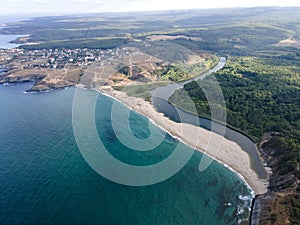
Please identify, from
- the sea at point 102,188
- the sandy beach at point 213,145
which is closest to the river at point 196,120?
the sandy beach at point 213,145

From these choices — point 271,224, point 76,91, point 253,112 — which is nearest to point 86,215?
point 271,224

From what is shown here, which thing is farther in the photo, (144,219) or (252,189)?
(252,189)

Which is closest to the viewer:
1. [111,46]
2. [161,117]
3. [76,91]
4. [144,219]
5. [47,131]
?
[144,219]

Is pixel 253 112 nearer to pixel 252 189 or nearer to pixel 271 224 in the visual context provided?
pixel 252 189

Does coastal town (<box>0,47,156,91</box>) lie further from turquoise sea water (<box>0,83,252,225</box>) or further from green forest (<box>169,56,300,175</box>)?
turquoise sea water (<box>0,83,252,225</box>)

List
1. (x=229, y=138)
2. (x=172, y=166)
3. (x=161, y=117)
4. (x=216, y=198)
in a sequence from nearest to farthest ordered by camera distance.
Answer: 1. (x=216, y=198)
2. (x=172, y=166)
3. (x=229, y=138)
4. (x=161, y=117)

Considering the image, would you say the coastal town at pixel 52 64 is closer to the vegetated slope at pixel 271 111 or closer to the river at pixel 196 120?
the river at pixel 196 120
